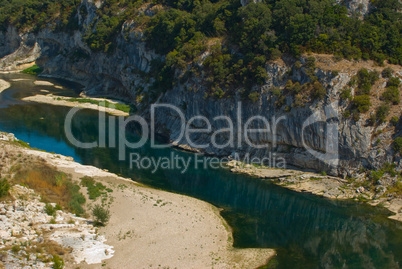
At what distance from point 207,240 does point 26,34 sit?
108831mm

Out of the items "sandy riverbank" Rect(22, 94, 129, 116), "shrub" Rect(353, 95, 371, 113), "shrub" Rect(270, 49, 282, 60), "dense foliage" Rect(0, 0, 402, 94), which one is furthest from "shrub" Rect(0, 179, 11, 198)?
"sandy riverbank" Rect(22, 94, 129, 116)

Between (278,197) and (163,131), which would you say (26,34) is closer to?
(163,131)

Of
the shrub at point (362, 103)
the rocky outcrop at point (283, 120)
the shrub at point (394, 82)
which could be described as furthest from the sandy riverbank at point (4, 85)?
the shrub at point (394, 82)

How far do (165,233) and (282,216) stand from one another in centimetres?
1310

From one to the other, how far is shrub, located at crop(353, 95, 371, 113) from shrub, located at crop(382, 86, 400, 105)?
2.10 meters

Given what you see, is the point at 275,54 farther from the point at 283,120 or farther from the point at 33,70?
the point at 33,70

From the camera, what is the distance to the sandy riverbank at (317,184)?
4434 centimetres

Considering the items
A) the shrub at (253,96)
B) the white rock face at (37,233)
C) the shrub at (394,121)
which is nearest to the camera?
the white rock face at (37,233)

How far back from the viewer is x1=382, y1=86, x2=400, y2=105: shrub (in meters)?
49.6

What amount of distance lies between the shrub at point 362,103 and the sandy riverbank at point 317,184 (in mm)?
8687

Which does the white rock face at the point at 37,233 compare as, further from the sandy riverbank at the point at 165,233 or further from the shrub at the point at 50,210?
the sandy riverbank at the point at 165,233

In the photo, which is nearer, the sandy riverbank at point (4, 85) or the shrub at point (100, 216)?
the shrub at point (100, 216)

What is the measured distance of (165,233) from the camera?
1351 inches

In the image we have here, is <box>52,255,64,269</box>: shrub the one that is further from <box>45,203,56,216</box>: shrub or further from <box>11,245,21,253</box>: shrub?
<box>45,203,56,216</box>: shrub
